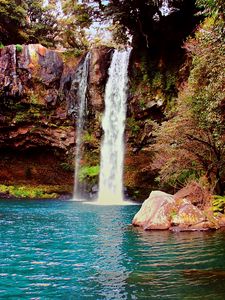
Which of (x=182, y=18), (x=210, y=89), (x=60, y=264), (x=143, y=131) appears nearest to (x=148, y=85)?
(x=143, y=131)

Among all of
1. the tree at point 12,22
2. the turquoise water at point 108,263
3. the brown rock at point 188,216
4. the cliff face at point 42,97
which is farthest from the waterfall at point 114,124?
the brown rock at point 188,216

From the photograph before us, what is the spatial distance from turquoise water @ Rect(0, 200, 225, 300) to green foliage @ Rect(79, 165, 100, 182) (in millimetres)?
14873

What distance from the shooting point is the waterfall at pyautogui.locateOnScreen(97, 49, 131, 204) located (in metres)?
27.1

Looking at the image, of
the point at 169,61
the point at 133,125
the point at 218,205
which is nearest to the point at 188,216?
the point at 218,205

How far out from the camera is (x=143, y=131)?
87.9ft

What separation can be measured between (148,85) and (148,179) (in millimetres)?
6437

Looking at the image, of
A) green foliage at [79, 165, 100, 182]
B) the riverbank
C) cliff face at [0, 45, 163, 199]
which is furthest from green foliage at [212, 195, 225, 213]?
the riverbank

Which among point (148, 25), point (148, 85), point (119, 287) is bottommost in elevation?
point (119, 287)

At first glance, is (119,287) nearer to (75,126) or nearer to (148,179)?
(148,179)

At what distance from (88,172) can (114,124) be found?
3.91 metres

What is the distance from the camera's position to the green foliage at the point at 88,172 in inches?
1075

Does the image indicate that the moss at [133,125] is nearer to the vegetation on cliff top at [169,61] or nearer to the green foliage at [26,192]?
the vegetation on cliff top at [169,61]

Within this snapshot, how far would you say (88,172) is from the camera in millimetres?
27531

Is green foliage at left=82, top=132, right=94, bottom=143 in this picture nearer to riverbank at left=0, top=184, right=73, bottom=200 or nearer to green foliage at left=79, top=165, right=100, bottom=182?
green foliage at left=79, top=165, right=100, bottom=182
